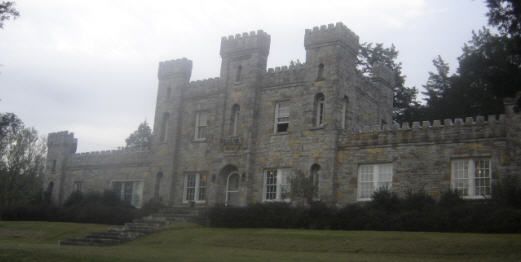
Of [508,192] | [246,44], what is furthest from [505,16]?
[246,44]

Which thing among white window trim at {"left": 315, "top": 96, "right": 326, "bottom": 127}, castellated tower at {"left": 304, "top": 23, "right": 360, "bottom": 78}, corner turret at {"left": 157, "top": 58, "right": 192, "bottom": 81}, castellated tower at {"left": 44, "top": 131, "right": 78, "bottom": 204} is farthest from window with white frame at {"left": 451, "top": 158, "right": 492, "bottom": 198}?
castellated tower at {"left": 44, "top": 131, "right": 78, "bottom": 204}

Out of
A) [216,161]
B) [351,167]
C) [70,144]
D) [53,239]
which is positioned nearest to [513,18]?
[351,167]

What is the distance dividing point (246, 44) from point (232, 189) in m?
8.46

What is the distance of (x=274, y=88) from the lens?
35.2 m

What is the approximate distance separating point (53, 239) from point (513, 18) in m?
23.6

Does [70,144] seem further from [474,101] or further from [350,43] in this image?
[474,101]

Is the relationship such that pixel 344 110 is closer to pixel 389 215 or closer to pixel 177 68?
pixel 389 215

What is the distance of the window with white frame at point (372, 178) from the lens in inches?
1196

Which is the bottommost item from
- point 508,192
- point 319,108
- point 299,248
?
point 299,248

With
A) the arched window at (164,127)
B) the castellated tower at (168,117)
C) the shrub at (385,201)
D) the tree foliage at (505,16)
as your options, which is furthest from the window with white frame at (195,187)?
the tree foliage at (505,16)

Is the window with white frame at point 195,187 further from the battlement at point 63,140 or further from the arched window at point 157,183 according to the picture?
the battlement at point 63,140

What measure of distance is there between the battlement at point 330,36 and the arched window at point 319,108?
9.27 feet

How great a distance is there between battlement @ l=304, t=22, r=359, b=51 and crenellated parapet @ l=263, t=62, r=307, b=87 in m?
1.40

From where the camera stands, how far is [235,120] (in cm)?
3647
